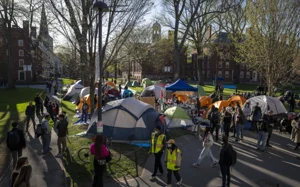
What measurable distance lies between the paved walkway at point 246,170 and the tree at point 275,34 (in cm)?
867

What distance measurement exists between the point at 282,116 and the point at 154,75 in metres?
52.3

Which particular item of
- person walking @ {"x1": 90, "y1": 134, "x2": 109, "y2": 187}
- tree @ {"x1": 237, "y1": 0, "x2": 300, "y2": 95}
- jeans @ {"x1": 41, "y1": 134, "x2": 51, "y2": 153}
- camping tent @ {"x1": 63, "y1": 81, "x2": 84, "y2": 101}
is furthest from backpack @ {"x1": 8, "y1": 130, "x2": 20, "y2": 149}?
camping tent @ {"x1": 63, "y1": 81, "x2": 84, "y2": 101}

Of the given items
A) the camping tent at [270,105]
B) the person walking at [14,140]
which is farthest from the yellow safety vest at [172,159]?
the camping tent at [270,105]

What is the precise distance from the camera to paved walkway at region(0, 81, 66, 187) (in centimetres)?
805

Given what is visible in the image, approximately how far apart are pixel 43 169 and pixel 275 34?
1729 centimetres

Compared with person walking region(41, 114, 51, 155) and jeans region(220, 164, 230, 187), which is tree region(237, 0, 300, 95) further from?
person walking region(41, 114, 51, 155)

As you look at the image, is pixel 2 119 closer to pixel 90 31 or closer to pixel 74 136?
pixel 74 136

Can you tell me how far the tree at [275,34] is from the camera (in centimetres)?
1894

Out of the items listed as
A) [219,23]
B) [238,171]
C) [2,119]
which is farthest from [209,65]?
[238,171]

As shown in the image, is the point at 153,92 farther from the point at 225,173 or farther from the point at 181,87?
the point at 225,173

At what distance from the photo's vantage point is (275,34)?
19.2 metres

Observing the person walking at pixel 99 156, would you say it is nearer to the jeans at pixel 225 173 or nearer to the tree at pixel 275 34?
the jeans at pixel 225 173

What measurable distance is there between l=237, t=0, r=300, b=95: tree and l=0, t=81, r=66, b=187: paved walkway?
1578 centimetres

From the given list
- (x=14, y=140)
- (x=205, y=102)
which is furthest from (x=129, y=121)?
(x=205, y=102)
